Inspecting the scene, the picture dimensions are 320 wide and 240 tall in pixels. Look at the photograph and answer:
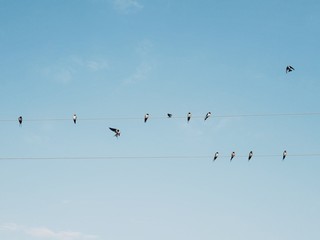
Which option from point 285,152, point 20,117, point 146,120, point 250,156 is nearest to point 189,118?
point 146,120

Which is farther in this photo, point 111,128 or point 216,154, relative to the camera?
point 216,154

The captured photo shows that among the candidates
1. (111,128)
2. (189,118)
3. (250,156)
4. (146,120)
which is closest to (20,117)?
(111,128)

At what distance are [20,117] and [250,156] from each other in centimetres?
2087

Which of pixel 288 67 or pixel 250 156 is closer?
pixel 288 67

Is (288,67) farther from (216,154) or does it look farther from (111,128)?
(111,128)

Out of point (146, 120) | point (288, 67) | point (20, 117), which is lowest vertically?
point (20, 117)

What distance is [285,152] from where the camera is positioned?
3766cm

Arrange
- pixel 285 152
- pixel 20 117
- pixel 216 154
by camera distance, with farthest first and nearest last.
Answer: pixel 216 154, pixel 285 152, pixel 20 117

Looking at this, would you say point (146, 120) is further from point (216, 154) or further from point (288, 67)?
point (288, 67)

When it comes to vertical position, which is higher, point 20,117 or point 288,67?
point 288,67

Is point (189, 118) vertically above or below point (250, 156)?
above

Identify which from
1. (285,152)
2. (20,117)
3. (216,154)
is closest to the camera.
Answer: (20,117)

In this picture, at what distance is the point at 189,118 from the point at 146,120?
403 centimetres

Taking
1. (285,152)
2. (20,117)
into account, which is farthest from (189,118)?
(20,117)
